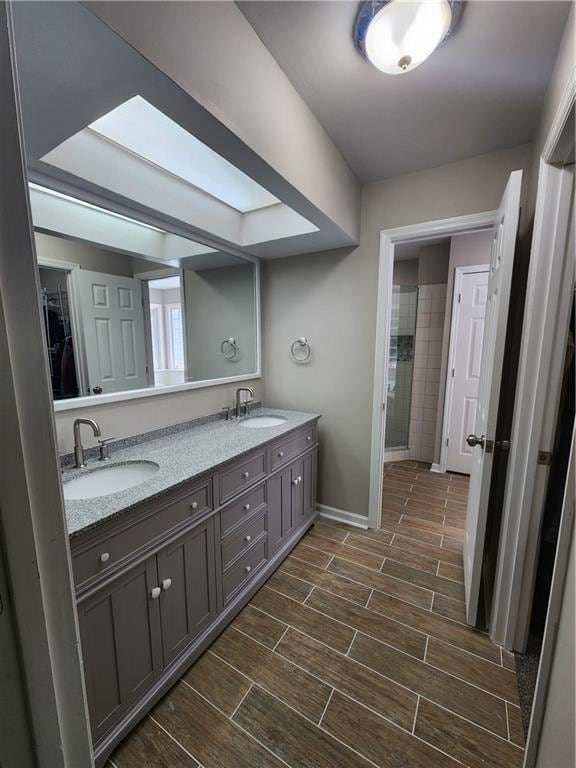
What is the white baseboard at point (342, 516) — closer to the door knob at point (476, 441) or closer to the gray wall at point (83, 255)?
the door knob at point (476, 441)

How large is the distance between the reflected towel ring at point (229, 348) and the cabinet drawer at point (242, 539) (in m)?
1.19

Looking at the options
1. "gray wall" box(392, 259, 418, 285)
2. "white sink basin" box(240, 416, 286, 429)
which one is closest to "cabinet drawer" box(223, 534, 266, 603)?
"white sink basin" box(240, 416, 286, 429)

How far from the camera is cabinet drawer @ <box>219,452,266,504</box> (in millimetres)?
1489

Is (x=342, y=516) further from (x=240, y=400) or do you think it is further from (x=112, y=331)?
(x=112, y=331)

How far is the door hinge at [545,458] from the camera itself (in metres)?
1.26

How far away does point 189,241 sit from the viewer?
2.00m

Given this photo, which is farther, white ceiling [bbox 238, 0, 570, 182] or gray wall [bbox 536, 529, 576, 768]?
white ceiling [bbox 238, 0, 570, 182]

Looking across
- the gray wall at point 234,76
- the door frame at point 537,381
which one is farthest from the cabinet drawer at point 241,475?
the gray wall at point 234,76

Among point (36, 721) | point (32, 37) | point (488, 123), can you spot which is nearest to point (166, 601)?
point (36, 721)

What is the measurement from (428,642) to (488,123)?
8.22 feet

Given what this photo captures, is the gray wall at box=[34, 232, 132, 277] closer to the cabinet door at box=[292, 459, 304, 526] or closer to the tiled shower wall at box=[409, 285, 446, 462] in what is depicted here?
the cabinet door at box=[292, 459, 304, 526]

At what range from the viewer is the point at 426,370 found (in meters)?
3.55

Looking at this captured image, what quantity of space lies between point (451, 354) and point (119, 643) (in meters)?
3.31

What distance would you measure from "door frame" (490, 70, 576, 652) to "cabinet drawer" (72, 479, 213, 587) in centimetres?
135
